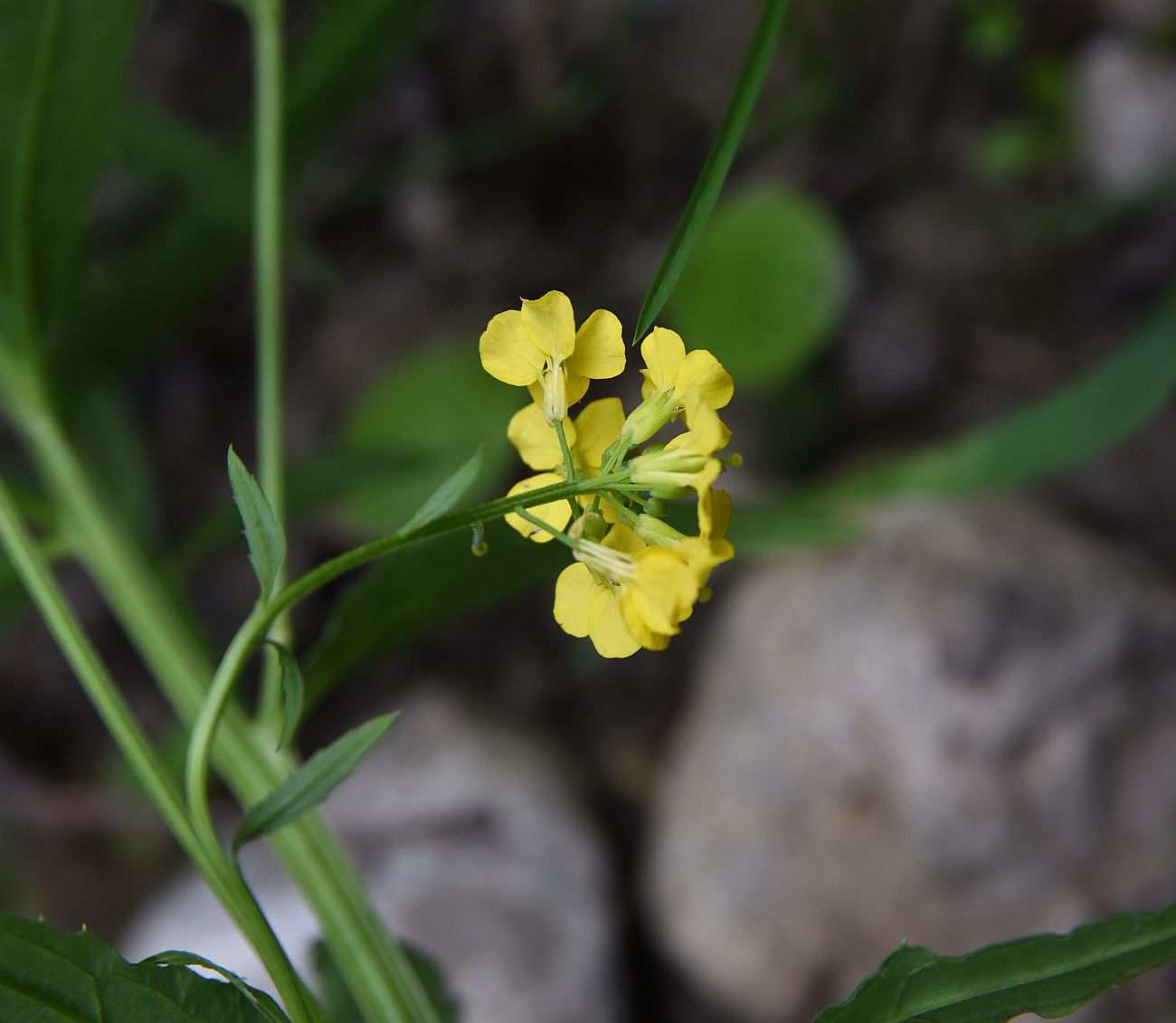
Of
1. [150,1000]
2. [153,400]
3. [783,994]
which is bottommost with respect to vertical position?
[150,1000]

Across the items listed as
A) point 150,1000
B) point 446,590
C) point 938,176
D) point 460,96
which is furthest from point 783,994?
point 460,96

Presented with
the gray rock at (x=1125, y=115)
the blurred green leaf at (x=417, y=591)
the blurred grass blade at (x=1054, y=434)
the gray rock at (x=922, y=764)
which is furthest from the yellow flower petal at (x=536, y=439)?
the gray rock at (x=1125, y=115)

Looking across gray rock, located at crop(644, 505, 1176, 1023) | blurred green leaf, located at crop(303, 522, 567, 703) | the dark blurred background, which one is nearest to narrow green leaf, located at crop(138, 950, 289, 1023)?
blurred green leaf, located at crop(303, 522, 567, 703)

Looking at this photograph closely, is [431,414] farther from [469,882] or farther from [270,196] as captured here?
[270,196]

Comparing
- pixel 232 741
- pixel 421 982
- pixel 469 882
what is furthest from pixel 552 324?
pixel 469 882

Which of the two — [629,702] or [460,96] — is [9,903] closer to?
[629,702]

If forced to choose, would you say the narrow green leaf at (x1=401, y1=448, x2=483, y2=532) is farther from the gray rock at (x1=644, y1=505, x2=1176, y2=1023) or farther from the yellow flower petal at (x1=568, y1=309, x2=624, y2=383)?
the gray rock at (x1=644, y1=505, x2=1176, y2=1023)

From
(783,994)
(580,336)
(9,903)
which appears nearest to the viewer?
(580,336)
